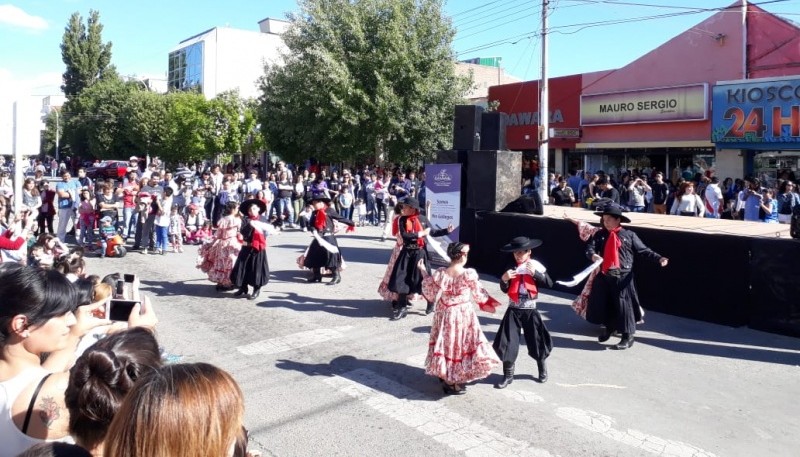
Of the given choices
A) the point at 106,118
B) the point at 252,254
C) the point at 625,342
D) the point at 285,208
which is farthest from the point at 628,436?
the point at 106,118

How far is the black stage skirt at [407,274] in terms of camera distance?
9633 millimetres

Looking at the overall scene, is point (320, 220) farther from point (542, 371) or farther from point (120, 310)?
point (120, 310)

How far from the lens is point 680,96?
23625mm

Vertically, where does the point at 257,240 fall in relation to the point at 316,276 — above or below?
above

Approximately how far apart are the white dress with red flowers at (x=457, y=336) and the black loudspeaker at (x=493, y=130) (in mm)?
6472

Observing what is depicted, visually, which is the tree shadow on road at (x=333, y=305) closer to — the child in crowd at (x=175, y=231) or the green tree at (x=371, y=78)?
the child in crowd at (x=175, y=231)

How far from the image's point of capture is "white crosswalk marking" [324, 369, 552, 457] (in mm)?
5387

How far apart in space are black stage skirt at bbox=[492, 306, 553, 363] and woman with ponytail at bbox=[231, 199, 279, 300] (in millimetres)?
4934

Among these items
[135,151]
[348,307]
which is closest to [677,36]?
[348,307]

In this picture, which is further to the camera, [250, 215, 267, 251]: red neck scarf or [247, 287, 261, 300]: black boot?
[247, 287, 261, 300]: black boot

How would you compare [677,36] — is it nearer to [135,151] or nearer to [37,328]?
[37,328]

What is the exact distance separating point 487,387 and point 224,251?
5883 millimetres

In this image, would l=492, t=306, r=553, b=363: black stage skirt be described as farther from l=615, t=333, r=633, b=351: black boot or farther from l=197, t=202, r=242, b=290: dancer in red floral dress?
l=197, t=202, r=242, b=290: dancer in red floral dress

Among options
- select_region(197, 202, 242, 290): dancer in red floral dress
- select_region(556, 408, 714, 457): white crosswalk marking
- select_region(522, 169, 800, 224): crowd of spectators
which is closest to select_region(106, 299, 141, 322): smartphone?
select_region(556, 408, 714, 457): white crosswalk marking
